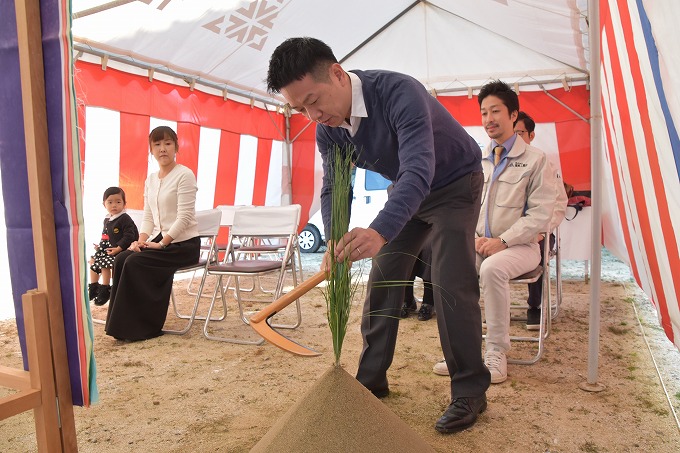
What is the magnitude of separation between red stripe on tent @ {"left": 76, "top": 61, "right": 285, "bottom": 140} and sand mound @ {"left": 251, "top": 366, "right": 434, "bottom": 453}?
3.90 metres

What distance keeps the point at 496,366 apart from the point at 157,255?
2.21 m

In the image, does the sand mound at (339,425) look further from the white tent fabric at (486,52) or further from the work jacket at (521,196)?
the work jacket at (521,196)

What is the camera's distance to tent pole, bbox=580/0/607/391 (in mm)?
→ 2154

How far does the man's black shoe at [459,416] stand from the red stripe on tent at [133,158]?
4726 millimetres

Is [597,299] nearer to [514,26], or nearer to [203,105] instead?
[514,26]

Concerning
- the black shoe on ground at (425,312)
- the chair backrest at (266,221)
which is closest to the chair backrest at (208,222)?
the chair backrest at (266,221)

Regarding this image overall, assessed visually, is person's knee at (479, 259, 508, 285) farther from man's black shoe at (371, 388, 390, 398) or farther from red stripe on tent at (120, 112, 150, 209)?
red stripe on tent at (120, 112, 150, 209)

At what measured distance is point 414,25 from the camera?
6.85 metres

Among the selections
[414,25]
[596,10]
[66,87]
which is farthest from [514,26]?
[66,87]

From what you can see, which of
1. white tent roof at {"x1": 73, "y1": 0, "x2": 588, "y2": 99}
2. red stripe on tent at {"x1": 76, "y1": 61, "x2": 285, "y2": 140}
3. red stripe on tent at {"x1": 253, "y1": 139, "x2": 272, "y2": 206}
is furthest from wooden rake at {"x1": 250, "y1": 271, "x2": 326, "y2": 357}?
red stripe on tent at {"x1": 253, "y1": 139, "x2": 272, "y2": 206}

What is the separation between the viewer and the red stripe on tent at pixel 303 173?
859 centimetres

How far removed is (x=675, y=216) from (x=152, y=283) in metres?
2.91

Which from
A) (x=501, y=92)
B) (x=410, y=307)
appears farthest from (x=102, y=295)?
(x=501, y=92)

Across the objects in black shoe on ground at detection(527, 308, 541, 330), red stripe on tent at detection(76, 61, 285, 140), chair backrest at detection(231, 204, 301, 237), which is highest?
red stripe on tent at detection(76, 61, 285, 140)
